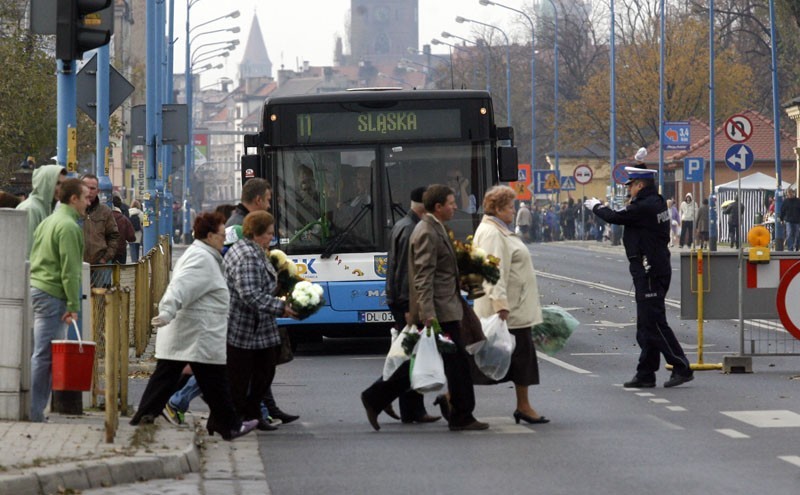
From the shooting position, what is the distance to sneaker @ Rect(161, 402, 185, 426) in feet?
38.5

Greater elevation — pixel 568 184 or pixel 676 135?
pixel 676 135

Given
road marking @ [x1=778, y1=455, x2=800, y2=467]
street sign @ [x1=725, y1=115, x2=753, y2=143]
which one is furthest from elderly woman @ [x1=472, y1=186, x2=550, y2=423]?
street sign @ [x1=725, y1=115, x2=753, y2=143]

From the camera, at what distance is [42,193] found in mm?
12266

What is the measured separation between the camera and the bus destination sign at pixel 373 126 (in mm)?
18328

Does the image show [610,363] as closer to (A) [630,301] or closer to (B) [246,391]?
(B) [246,391]

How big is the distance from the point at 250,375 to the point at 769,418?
3.47 meters

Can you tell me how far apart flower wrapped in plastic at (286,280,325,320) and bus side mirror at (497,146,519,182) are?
6.13 metres

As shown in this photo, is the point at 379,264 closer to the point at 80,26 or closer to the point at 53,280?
the point at 80,26

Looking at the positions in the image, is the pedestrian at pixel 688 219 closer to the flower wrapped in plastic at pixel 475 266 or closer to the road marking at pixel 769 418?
the road marking at pixel 769 418

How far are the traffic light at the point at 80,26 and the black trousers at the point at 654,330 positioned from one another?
464 cm

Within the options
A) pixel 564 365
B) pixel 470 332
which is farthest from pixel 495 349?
pixel 564 365

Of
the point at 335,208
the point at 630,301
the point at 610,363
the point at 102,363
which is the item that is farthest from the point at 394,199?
the point at 630,301

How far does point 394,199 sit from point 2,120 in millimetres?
26831

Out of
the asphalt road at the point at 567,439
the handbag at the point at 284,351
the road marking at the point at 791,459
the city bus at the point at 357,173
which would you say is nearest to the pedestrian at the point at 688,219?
the city bus at the point at 357,173
